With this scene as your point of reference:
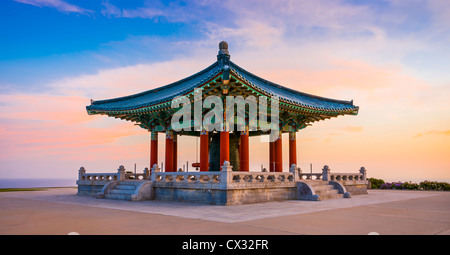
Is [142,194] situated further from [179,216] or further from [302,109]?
[302,109]

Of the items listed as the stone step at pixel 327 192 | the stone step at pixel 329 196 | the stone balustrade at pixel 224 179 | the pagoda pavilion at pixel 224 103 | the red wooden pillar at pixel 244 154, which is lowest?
the stone step at pixel 329 196

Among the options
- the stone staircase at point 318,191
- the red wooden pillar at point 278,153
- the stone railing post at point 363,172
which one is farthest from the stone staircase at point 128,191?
the stone railing post at point 363,172

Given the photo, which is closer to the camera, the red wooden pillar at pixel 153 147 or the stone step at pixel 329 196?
the stone step at pixel 329 196

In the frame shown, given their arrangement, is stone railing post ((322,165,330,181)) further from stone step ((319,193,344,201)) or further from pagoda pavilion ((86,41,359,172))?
pagoda pavilion ((86,41,359,172))

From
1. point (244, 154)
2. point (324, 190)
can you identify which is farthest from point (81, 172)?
point (324, 190)

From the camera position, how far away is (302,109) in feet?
76.8

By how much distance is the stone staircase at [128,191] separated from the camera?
19.2 metres

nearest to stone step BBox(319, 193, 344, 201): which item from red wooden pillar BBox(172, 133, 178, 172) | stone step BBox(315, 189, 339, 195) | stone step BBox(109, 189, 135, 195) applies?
stone step BBox(315, 189, 339, 195)

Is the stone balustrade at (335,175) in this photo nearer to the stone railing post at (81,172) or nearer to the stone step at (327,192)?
the stone step at (327,192)

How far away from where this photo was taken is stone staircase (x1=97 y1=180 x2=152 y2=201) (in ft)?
63.1

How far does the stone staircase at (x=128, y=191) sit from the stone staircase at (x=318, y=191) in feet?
28.4

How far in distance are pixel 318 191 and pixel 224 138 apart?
640 centimetres
